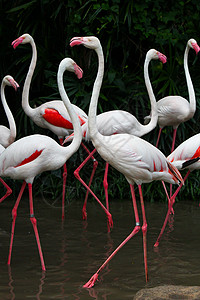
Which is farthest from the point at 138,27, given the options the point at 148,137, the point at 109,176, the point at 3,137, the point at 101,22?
the point at 3,137

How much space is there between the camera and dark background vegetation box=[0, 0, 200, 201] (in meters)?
7.28

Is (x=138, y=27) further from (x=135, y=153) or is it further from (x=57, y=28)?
(x=135, y=153)

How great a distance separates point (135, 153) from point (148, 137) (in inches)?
133

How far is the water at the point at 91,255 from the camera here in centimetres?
369

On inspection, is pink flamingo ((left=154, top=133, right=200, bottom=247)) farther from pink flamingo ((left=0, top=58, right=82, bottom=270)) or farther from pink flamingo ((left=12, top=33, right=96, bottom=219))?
pink flamingo ((left=12, top=33, right=96, bottom=219))

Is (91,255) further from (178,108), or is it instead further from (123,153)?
(178,108)

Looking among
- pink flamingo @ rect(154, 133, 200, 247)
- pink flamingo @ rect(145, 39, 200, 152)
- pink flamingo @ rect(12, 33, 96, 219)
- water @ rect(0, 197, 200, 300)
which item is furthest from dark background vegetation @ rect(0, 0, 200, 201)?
pink flamingo @ rect(154, 133, 200, 247)

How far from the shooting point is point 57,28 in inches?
317

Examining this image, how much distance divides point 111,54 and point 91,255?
4.20 meters

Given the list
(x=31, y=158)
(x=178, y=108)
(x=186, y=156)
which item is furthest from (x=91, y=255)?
(x=178, y=108)

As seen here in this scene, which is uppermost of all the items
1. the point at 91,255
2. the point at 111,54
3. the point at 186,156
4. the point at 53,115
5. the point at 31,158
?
the point at 111,54

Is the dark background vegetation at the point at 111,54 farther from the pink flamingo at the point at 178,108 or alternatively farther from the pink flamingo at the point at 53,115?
the pink flamingo at the point at 53,115

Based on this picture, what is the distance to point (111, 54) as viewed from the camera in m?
7.98

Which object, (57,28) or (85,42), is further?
(57,28)
